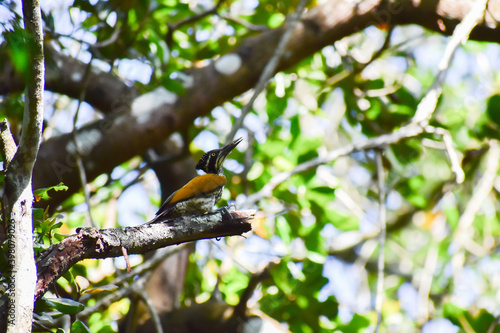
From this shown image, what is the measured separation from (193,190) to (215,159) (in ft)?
3.40

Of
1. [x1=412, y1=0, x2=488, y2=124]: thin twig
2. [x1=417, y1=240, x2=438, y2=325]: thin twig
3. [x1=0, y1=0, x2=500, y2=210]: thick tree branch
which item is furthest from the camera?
[x1=417, y1=240, x2=438, y2=325]: thin twig

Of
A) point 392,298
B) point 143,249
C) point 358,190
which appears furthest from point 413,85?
point 143,249

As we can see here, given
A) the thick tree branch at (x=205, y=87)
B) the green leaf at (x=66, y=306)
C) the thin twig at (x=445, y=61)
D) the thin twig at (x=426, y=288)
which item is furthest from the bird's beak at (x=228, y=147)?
the thin twig at (x=426, y=288)

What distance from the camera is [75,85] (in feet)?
16.7

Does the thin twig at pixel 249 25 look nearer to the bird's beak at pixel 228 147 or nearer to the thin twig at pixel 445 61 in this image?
the bird's beak at pixel 228 147

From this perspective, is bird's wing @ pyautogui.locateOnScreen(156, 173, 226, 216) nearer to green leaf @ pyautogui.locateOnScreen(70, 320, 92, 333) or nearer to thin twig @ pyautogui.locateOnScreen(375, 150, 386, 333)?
green leaf @ pyautogui.locateOnScreen(70, 320, 92, 333)

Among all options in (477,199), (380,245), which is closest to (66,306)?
(380,245)

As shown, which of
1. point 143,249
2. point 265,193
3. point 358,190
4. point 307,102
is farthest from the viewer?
point 358,190

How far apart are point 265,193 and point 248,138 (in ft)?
4.48

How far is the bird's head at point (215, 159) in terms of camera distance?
434 centimetres

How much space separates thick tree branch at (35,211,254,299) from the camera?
2.00 metres

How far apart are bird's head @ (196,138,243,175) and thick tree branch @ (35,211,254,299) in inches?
66.2

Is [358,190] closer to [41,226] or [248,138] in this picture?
[248,138]

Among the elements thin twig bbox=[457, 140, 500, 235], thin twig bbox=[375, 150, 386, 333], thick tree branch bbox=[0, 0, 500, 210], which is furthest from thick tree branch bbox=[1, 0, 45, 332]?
thin twig bbox=[457, 140, 500, 235]
